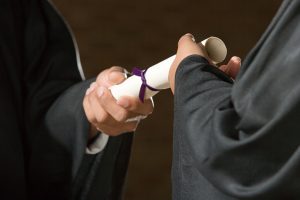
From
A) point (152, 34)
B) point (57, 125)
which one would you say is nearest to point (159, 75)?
point (57, 125)

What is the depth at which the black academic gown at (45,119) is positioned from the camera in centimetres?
80

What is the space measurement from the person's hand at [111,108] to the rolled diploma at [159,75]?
0.04 ft

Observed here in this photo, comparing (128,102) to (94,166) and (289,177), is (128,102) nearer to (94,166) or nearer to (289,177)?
(94,166)

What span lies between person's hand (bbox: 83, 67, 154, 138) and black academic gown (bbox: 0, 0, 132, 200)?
0.03m

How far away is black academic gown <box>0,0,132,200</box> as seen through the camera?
797mm

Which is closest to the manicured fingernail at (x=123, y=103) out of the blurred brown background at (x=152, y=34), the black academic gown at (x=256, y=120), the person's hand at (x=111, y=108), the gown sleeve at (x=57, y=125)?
the person's hand at (x=111, y=108)

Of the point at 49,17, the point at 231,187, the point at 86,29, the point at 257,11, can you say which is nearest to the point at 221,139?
the point at 231,187

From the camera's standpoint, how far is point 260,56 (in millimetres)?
396

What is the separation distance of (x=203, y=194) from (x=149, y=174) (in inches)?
40.6

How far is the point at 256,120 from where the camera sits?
39 cm

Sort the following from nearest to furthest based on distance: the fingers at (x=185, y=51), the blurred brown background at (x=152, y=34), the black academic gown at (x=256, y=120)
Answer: the black academic gown at (x=256, y=120)
the fingers at (x=185, y=51)
the blurred brown background at (x=152, y=34)

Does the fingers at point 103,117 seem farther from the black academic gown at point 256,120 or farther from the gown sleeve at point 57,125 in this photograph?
the black academic gown at point 256,120

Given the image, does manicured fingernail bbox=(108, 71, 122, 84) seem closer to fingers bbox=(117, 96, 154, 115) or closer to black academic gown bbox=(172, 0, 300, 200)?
fingers bbox=(117, 96, 154, 115)

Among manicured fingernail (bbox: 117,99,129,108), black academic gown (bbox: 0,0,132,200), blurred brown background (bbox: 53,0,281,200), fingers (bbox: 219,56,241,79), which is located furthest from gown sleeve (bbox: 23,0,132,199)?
blurred brown background (bbox: 53,0,281,200)
